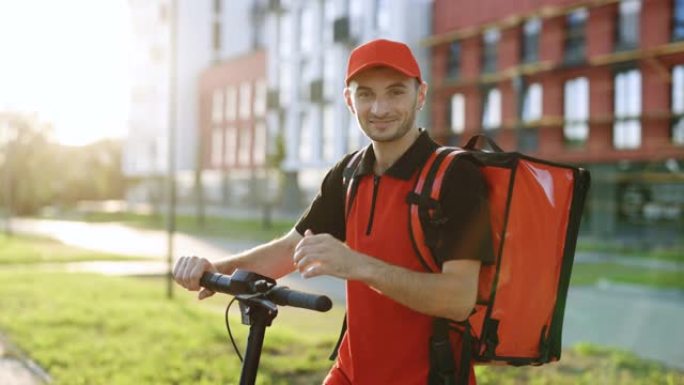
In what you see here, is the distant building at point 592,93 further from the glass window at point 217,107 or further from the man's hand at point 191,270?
the man's hand at point 191,270

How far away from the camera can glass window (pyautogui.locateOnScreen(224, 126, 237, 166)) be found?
62.0 meters

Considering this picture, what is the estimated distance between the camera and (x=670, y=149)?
30.2m

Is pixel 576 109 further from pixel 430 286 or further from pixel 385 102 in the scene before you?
pixel 430 286

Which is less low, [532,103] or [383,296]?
[532,103]

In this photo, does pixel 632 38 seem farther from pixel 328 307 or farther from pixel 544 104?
pixel 328 307

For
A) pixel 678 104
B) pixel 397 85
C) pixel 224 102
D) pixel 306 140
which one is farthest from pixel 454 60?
pixel 397 85

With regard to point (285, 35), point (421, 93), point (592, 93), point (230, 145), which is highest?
point (285, 35)

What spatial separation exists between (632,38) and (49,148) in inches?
1365

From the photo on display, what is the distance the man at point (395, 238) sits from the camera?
7.00ft

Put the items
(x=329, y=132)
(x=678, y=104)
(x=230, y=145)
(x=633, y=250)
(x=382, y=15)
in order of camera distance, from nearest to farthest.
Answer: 1. (x=633, y=250)
2. (x=678, y=104)
3. (x=382, y=15)
4. (x=329, y=132)
5. (x=230, y=145)

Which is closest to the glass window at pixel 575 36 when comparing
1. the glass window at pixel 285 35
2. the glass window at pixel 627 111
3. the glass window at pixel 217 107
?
the glass window at pixel 627 111

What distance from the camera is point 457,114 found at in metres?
38.9

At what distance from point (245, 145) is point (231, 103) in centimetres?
429

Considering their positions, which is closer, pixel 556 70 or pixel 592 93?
pixel 592 93
